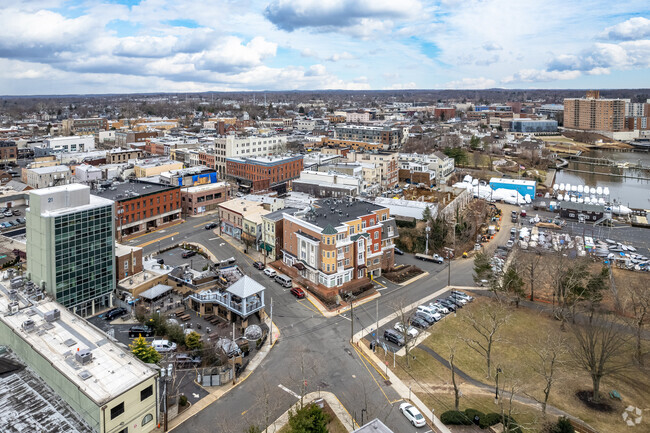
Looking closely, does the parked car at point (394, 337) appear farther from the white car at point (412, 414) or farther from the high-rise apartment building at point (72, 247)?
the high-rise apartment building at point (72, 247)

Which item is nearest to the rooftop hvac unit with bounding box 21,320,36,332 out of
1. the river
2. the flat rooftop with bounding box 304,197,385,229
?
the flat rooftop with bounding box 304,197,385,229

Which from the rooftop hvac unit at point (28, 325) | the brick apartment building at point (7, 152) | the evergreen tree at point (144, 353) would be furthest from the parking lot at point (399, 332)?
the brick apartment building at point (7, 152)

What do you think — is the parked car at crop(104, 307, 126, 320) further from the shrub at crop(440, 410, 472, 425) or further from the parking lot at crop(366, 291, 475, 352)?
the shrub at crop(440, 410, 472, 425)

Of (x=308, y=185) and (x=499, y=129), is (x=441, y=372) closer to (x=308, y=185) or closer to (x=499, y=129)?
(x=308, y=185)

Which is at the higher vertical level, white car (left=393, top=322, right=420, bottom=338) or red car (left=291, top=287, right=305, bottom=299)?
red car (left=291, top=287, right=305, bottom=299)

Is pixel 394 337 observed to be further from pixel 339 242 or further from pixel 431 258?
pixel 431 258
